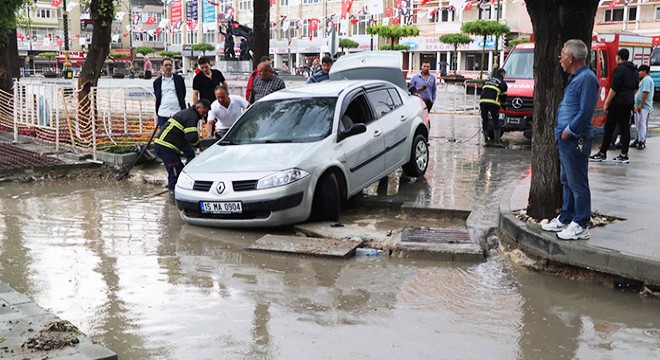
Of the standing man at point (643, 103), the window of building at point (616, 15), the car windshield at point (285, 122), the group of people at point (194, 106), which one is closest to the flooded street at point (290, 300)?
the car windshield at point (285, 122)

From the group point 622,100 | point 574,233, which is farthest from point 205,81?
point 574,233

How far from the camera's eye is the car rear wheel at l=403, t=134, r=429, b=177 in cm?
1033

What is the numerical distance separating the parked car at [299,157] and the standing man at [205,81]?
2.90 meters

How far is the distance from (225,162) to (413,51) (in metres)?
65.5

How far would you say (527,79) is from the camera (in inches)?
634

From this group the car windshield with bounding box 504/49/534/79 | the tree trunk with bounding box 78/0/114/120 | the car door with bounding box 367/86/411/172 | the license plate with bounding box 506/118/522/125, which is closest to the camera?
the car door with bounding box 367/86/411/172

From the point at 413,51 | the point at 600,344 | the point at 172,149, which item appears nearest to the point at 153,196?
the point at 172,149

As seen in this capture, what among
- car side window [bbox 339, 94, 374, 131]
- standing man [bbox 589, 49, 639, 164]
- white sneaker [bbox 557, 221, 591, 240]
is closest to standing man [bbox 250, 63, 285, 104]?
car side window [bbox 339, 94, 374, 131]

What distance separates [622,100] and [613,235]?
601cm

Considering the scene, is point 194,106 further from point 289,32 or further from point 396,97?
point 289,32

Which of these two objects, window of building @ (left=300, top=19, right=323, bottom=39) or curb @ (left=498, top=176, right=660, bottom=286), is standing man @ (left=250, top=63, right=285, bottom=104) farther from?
window of building @ (left=300, top=19, right=323, bottom=39)

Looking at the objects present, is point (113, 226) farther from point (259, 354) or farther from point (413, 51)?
point (413, 51)

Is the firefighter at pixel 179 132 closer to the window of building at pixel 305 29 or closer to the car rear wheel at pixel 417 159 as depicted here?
→ the car rear wheel at pixel 417 159

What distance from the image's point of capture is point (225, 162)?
809 cm
